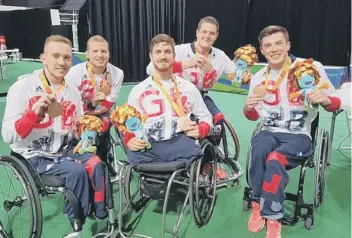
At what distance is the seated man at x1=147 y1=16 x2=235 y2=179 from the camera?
264cm

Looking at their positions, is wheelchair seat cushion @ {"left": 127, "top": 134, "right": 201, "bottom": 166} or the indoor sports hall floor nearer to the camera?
wheelchair seat cushion @ {"left": 127, "top": 134, "right": 201, "bottom": 166}

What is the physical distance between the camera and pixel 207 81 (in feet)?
9.48

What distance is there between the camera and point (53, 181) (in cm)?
191

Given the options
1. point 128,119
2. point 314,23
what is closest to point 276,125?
point 128,119

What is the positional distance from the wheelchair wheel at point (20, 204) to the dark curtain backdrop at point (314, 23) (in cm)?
518

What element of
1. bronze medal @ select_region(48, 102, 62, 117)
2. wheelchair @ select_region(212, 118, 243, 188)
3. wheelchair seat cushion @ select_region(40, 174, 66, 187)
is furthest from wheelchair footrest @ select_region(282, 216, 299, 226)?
bronze medal @ select_region(48, 102, 62, 117)

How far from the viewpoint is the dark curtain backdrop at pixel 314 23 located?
6035 mm

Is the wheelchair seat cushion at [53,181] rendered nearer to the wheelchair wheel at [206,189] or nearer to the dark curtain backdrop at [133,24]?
the wheelchair wheel at [206,189]

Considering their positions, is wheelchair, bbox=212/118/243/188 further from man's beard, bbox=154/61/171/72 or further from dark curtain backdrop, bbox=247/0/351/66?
dark curtain backdrop, bbox=247/0/351/66

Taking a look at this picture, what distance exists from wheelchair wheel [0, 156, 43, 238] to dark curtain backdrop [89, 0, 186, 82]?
4538 mm

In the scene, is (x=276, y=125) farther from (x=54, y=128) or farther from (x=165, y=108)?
(x=54, y=128)

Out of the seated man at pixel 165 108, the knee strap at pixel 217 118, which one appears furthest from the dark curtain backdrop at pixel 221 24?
the seated man at pixel 165 108

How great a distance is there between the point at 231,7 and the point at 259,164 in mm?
5392

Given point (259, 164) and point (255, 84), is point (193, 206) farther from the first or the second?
point (255, 84)
